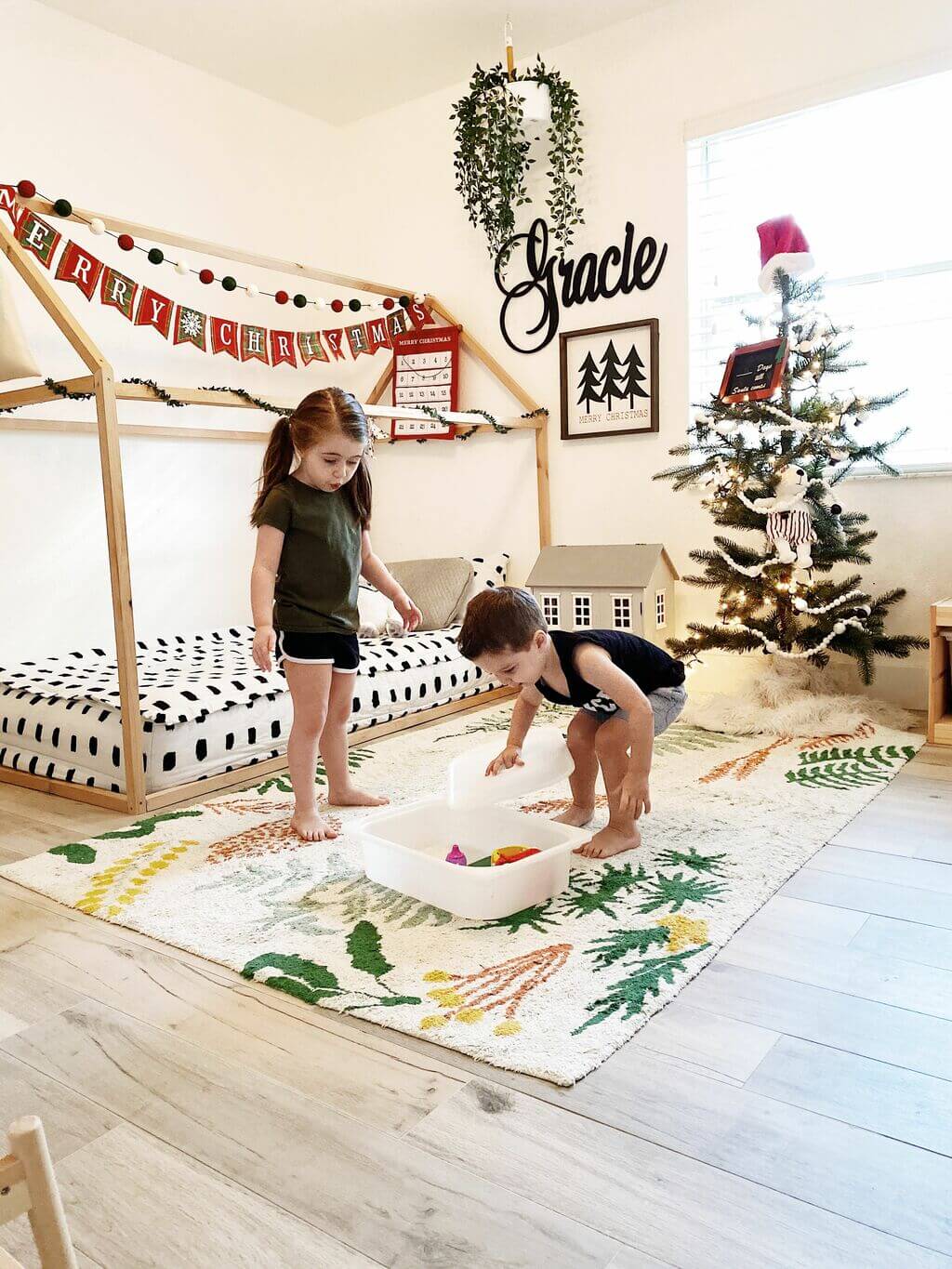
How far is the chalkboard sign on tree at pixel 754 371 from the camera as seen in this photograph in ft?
9.96

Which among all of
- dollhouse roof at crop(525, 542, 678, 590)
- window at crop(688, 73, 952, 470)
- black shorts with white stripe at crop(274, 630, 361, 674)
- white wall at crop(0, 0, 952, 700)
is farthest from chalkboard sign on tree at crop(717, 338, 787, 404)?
black shorts with white stripe at crop(274, 630, 361, 674)

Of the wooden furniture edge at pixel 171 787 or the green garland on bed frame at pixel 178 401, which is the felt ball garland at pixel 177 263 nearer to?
the green garland on bed frame at pixel 178 401

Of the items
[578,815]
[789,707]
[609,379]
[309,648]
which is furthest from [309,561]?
[609,379]

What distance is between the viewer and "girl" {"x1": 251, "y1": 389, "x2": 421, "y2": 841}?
215 centimetres

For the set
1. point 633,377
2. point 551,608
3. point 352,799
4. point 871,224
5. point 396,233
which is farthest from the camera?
point 396,233

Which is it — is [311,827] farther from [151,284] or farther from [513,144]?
[513,144]

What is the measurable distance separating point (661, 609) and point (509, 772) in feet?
5.43

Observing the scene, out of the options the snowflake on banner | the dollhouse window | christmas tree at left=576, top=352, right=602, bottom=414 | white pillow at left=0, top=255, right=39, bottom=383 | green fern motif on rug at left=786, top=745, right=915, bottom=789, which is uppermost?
the snowflake on banner

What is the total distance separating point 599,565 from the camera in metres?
3.54

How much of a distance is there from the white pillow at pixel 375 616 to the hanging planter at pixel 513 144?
60.9 inches

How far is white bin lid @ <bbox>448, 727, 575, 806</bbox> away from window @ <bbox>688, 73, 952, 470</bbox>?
67.5 inches

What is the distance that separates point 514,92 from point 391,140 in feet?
2.84

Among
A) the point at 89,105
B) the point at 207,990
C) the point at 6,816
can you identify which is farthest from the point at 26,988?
the point at 89,105

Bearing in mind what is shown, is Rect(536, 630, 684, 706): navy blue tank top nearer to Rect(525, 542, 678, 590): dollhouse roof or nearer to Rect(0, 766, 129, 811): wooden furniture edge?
Rect(0, 766, 129, 811): wooden furniture edge
